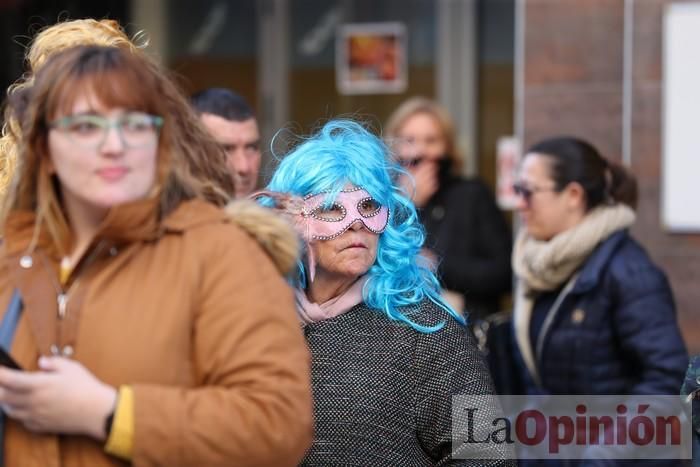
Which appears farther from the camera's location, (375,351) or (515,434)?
(515,434)

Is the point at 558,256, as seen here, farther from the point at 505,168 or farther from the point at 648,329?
the point at 505,168

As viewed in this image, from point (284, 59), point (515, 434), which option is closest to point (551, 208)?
point (515, 434)

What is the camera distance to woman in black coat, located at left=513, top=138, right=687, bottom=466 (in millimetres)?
4250

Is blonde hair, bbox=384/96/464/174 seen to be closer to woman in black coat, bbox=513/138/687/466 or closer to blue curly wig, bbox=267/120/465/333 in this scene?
woman in black coat, bbox=513/138/687/466

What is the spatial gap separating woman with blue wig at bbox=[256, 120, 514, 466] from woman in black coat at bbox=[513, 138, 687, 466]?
136cm

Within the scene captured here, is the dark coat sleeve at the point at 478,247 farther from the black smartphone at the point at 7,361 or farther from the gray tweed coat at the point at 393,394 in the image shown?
the black smartphone at the point at 7,361

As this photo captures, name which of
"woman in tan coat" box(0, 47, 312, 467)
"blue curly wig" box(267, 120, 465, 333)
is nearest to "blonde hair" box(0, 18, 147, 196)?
"blue curly wig" box(267, 120, 465, 333)

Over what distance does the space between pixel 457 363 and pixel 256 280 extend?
97 centimetres

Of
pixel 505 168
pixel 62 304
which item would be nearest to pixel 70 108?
pixel 62 304

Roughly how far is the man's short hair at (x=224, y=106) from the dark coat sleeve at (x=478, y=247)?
173 cm

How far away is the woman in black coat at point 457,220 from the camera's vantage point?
5.62 meters

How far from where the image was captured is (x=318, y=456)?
114 inches

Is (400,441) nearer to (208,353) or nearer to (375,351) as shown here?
(375,351)

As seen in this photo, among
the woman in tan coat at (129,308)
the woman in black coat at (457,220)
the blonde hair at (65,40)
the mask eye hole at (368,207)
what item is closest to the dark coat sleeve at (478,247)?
the woman in black coat at (457,220)
